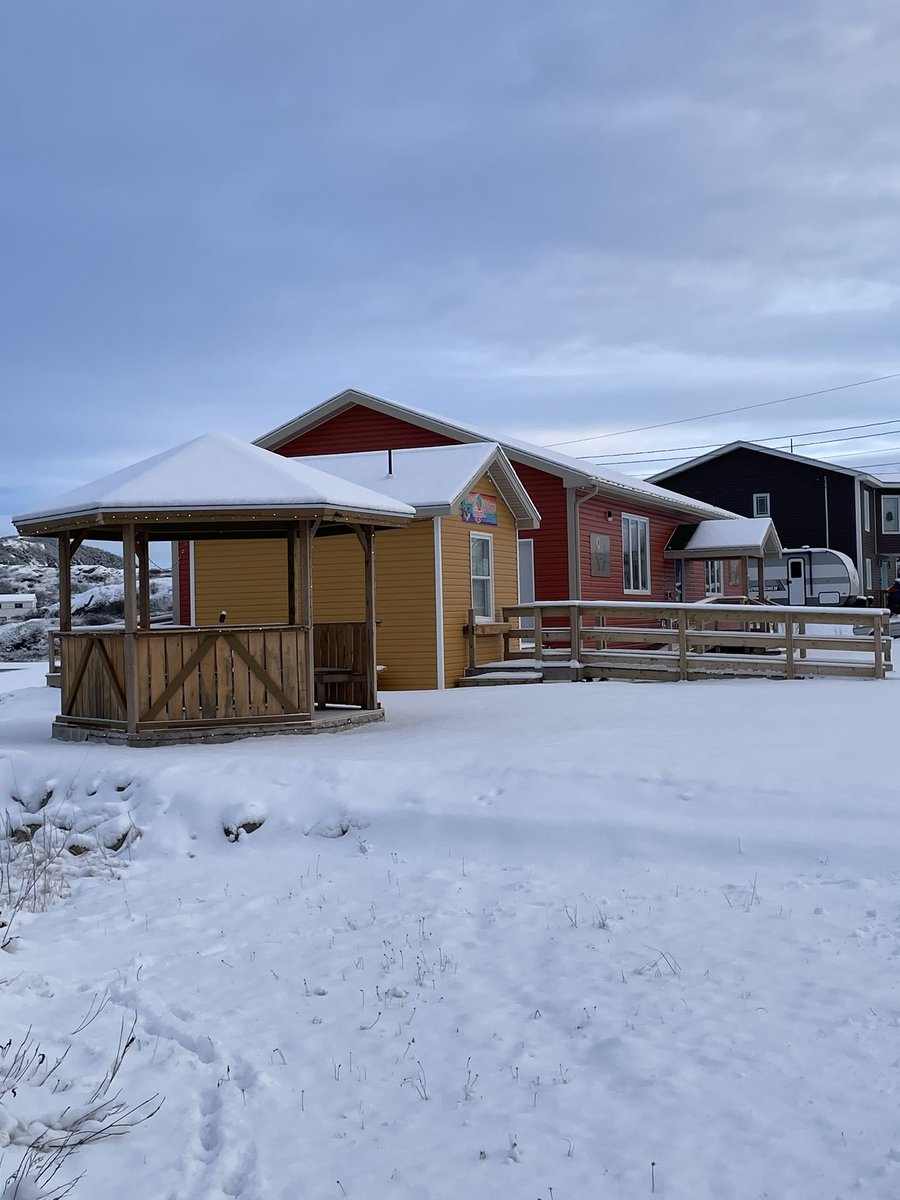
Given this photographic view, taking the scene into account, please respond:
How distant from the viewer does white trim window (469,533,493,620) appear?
18.8 m

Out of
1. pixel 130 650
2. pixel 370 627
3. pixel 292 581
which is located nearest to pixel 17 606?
pixel 292 581

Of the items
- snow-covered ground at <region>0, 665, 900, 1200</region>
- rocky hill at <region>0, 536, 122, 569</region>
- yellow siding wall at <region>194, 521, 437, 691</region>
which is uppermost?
rocky hill at <region>0, 536, 122, 569</region>

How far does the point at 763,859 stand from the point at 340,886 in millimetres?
2951

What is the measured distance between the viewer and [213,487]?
12.0m

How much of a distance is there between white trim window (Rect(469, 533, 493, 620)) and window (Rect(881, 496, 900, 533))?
110 feet

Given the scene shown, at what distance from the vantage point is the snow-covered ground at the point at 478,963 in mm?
4293

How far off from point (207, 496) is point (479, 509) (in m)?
7.38

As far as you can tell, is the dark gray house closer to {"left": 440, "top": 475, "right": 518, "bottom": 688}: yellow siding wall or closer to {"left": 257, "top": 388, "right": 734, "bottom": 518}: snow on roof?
{"left": 257, "top": 388, "right": 734, "bottom": 518}: snow on roof

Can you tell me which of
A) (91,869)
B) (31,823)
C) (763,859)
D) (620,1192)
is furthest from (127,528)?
(620,1192)

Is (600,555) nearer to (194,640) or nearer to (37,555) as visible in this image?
(194,640)

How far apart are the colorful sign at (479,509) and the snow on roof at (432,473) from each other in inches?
16.8

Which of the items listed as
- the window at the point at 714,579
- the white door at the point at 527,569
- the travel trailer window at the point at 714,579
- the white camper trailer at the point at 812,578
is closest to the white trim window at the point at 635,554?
the white door at the point at 527,569

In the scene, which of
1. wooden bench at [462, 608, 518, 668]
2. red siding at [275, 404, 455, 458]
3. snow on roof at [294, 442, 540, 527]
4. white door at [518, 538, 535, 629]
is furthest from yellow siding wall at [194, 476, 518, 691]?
red siding at [275, 404, 455, 458]

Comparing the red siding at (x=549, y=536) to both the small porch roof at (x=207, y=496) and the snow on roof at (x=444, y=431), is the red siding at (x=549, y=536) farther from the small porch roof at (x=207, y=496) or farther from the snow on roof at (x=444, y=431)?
the small porch roof at (x=207, y=496)
